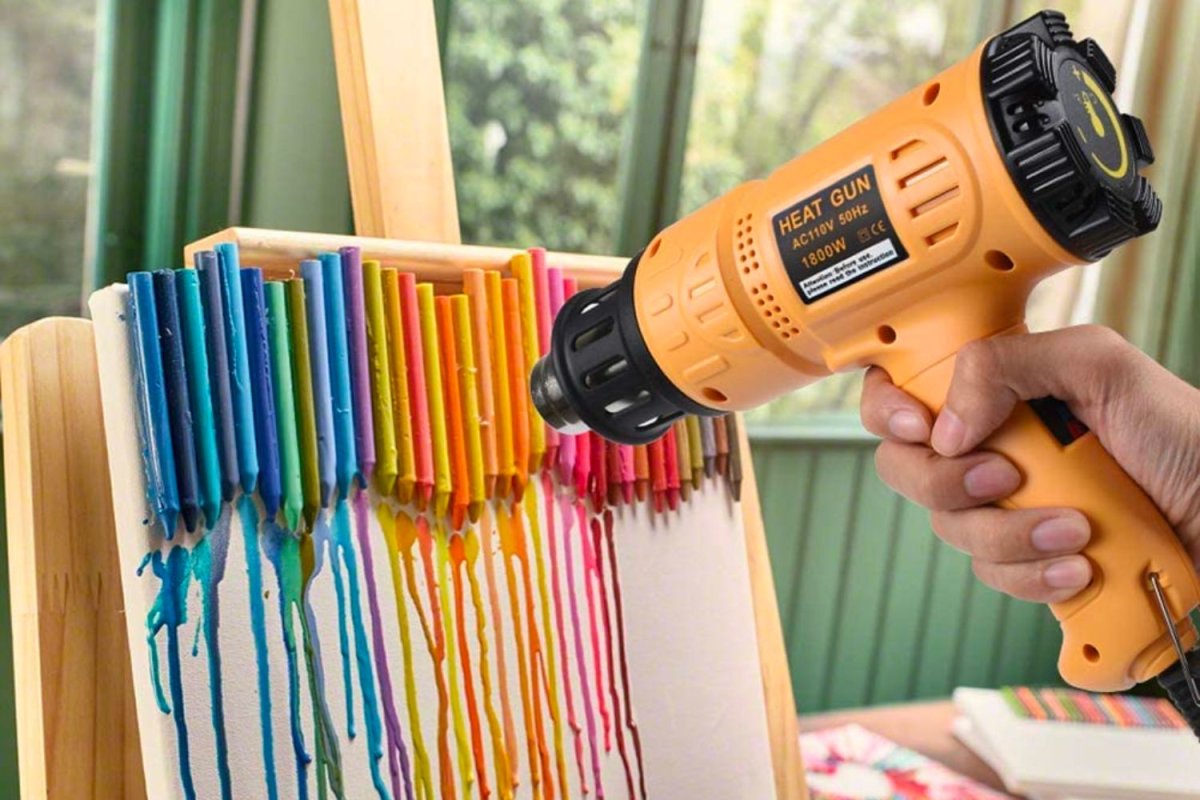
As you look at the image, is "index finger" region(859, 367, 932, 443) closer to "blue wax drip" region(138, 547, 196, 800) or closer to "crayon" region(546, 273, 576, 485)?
"crayon" region(546, 273, 576, 485)

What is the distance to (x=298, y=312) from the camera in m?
0.80

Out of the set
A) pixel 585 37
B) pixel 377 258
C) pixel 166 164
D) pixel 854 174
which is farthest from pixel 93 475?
pixel 585 37

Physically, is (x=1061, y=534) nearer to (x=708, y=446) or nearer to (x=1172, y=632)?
(x=1172, y=632)

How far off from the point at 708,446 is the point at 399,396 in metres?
0.32

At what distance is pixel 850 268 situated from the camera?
0.67 m

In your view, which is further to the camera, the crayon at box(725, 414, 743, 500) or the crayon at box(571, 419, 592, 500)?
the crayon at box(725, 414, 743, 500)

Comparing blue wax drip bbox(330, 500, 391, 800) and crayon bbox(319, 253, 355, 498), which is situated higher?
crayon bbox(319, 253, 355, 498)

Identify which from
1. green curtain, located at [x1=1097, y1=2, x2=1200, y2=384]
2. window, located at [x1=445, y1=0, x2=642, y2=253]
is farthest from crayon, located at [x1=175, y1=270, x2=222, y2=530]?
green curtain, located at [x1=1097, y1=2, x2=1200, y2=384]

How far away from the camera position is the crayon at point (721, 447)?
3.46 feet

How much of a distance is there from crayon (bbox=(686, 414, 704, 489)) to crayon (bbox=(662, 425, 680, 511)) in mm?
22

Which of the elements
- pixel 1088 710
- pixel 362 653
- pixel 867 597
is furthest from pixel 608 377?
pixel 867 597

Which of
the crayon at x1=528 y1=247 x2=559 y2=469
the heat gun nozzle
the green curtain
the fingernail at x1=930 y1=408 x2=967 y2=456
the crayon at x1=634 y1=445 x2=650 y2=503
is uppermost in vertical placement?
the green curtain

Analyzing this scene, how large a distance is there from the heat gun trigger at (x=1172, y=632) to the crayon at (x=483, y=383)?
46 centimetres

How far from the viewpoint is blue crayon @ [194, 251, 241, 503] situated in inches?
29.6
